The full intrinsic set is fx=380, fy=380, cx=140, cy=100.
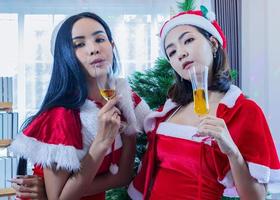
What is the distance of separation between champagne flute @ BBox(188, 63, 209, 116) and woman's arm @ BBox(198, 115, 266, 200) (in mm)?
38

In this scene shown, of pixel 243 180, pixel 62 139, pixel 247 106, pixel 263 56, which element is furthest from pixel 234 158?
pixel 263 56

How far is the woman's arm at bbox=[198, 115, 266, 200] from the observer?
1.04 metres

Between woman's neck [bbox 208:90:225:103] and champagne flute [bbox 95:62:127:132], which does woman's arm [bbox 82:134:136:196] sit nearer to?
champagne flute [bbox 95:62:127:132]

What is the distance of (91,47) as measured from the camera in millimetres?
1361

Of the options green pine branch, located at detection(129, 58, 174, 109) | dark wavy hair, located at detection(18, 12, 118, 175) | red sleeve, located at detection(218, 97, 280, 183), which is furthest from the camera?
green pine branch, located at detection(129, 58, 174, 109)

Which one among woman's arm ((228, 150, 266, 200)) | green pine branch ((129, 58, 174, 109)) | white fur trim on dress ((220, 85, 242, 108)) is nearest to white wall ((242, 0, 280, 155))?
green pine branch ((129, 58, 174, 109))

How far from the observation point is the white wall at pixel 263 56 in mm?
3654

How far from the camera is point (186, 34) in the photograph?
133 centimetres

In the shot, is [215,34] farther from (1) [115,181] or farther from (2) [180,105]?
(1) [115,181]

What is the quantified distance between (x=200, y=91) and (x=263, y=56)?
114 inches

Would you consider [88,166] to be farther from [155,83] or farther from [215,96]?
[155,83]

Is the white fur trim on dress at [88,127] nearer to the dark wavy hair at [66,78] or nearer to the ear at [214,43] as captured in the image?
the dark wavy hair at [66,78]

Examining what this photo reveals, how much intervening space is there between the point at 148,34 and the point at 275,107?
144 centimetres

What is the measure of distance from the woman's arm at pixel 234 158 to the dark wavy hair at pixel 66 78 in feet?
1.68
